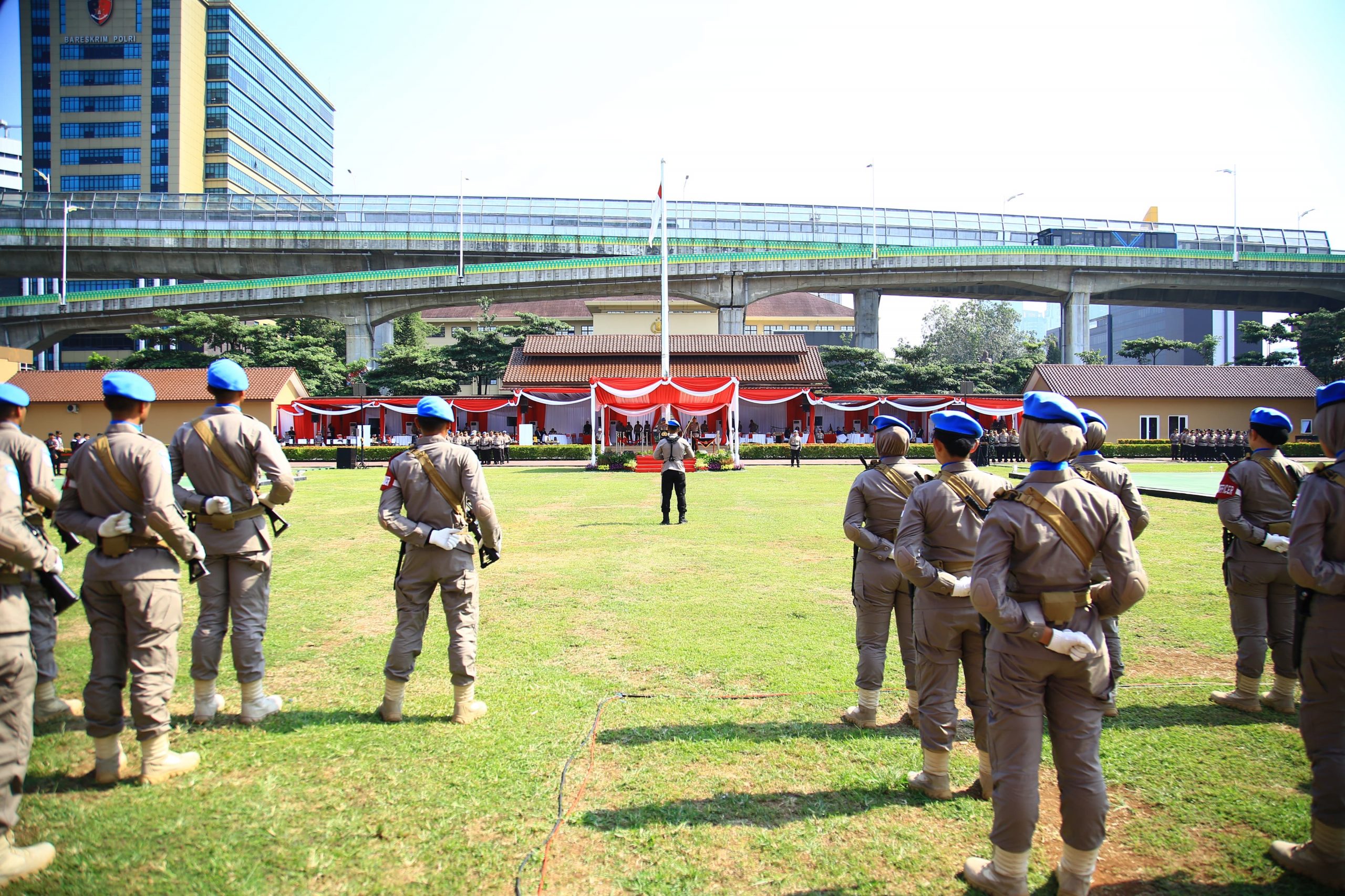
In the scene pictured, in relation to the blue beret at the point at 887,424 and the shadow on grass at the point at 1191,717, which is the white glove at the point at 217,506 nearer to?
the blue beret at the point at 887,424

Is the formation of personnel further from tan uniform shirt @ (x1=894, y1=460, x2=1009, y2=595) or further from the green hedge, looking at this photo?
tan uniform shirt @ (x1=894, y1=460, x2=1009, y2=595)

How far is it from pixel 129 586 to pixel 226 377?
135cm

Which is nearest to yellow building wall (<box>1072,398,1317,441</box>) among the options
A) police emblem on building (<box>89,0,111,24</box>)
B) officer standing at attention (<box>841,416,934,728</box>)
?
officer standing at attention (<box>841,416,934,728</box>)

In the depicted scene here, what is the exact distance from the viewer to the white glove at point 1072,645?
2688mm

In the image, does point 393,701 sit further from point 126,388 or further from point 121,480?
point 126,388

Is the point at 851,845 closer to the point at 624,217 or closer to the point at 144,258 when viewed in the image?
the point at 624,217

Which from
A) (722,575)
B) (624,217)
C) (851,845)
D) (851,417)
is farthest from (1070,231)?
(851,845)

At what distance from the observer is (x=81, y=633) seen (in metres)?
6.41

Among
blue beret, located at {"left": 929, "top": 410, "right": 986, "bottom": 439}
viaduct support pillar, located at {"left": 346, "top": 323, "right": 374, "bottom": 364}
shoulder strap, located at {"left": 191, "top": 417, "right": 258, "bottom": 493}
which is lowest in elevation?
shoulder strap, located at {"left": 191, "top": 417, "right": 258, "bottom": 493}

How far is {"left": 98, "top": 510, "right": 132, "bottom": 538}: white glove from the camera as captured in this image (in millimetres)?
3557

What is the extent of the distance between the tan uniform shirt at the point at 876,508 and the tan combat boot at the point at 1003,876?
175 centimetres

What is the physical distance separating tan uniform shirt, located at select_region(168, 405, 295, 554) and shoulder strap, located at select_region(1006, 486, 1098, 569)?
3.84m

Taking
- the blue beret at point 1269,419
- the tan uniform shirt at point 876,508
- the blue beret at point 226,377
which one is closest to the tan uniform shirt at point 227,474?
the blue beret at point 226,377

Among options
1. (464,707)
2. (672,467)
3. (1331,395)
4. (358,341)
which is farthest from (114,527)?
(358,341)
